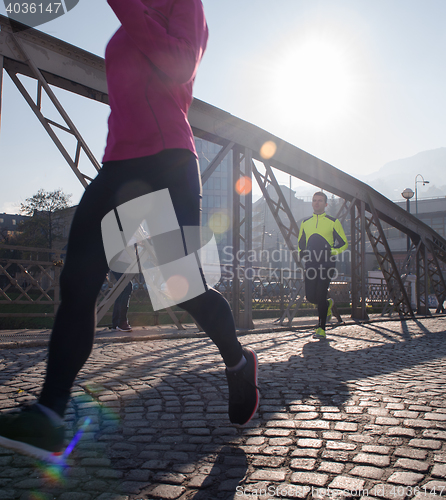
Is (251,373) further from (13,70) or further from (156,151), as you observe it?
(13,70)

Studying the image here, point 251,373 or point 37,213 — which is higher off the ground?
point 37,213

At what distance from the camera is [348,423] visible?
2.08m

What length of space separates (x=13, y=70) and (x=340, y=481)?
5653 millimetres

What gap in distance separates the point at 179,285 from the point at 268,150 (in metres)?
6.80

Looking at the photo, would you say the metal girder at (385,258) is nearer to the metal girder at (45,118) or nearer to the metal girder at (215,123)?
the metal girder at (215,123)

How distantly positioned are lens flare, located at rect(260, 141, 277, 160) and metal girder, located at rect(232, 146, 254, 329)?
0.40 meters

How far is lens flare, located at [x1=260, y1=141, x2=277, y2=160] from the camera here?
8086 mm

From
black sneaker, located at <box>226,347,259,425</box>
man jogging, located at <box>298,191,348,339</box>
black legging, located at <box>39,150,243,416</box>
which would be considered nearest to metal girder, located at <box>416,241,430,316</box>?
man jogging, located at <box>298,191,348,339</box>

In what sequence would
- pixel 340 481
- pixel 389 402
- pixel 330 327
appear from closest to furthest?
1. pixel 340 481
2. pixel 389 402
3. pixel 330 327

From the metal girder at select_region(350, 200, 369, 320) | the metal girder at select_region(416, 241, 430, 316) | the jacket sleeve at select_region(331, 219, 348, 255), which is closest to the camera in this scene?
the jacket sleeve at select_region(331, 219, 348, 255)

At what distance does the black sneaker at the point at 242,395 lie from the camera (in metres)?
1.91

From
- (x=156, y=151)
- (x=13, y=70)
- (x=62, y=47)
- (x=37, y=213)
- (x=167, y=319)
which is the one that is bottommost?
(x=167, y=319)

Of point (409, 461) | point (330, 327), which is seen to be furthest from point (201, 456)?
point (330, 327)

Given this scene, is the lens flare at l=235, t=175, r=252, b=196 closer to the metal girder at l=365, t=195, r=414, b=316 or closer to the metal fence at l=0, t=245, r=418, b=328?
the metal fence at l=0, t=245, r=418, b=328
